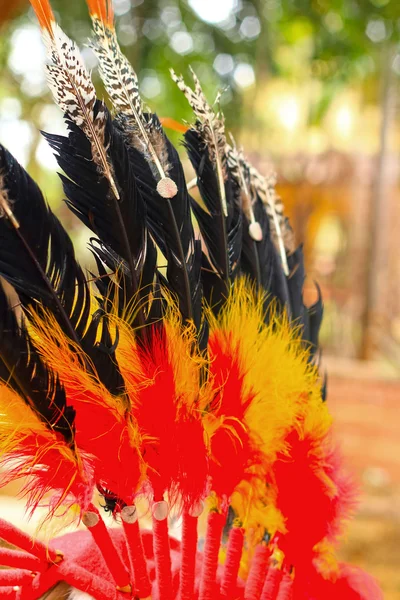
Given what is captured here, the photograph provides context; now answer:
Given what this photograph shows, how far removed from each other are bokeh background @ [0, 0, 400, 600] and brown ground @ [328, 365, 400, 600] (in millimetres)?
33

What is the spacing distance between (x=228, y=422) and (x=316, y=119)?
3239mm

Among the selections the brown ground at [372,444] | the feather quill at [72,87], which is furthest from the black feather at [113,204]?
the brown ground at [372,444]

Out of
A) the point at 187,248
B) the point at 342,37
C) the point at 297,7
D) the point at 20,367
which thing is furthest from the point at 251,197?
the point at 342,37

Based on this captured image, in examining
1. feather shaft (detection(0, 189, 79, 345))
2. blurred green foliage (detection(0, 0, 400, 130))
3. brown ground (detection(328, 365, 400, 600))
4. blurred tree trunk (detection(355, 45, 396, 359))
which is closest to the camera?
feather shaft (detection(0, 189, 79, 345))

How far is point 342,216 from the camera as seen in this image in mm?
3564

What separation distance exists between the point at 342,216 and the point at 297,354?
318cm

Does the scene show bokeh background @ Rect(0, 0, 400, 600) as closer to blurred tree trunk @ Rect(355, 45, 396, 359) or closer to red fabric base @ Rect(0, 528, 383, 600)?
blurred tree trunk @ Rect(355, 45, 396, 359)

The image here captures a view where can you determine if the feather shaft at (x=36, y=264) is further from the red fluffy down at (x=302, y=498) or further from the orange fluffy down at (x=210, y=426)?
the red fluffy down at (x=302, y=498)

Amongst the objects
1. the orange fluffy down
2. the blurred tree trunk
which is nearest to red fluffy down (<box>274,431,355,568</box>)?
the orange fluffy down

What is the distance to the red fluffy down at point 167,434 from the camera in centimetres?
45

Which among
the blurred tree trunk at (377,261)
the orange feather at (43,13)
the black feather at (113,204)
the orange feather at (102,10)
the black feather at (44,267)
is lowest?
the black feather at (44,267)

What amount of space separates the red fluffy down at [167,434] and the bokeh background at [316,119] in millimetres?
2106

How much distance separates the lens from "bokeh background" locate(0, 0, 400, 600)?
284 cm

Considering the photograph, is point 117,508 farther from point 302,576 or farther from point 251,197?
point 251,197
